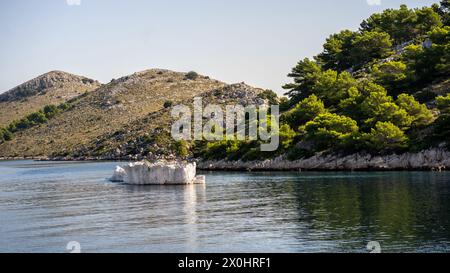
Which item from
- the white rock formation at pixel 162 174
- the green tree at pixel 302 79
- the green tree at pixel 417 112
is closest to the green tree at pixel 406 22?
the green tree at pixel 302 79

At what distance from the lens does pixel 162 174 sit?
3661 inches

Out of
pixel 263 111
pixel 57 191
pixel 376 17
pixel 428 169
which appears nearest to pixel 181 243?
pixel 57 191

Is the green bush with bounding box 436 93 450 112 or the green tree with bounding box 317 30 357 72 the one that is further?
the green tree with bounding box 317 30 357 72

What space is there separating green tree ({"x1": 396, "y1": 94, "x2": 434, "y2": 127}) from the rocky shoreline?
33.6 ft

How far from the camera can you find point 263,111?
525 feet

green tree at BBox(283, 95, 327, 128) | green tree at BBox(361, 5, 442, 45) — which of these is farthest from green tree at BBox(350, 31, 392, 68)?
green tree at BBox(283, 95, 327, 128)

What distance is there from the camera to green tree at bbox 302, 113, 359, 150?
116 metres

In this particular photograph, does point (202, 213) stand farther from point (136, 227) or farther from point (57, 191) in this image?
point (57, 191)

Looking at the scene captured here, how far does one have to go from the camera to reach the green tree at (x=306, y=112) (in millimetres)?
137750

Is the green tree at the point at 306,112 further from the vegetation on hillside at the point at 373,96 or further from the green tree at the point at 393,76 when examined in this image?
the green tree at the point at 393,76

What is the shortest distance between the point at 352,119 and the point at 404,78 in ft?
56.7

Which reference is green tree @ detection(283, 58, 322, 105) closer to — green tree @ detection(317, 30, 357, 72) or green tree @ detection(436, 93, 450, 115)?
green tree @ detection(317, 30, 357, 72)

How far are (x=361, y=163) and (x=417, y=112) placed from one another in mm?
14211

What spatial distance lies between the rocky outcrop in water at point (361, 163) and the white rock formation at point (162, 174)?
100 feet
